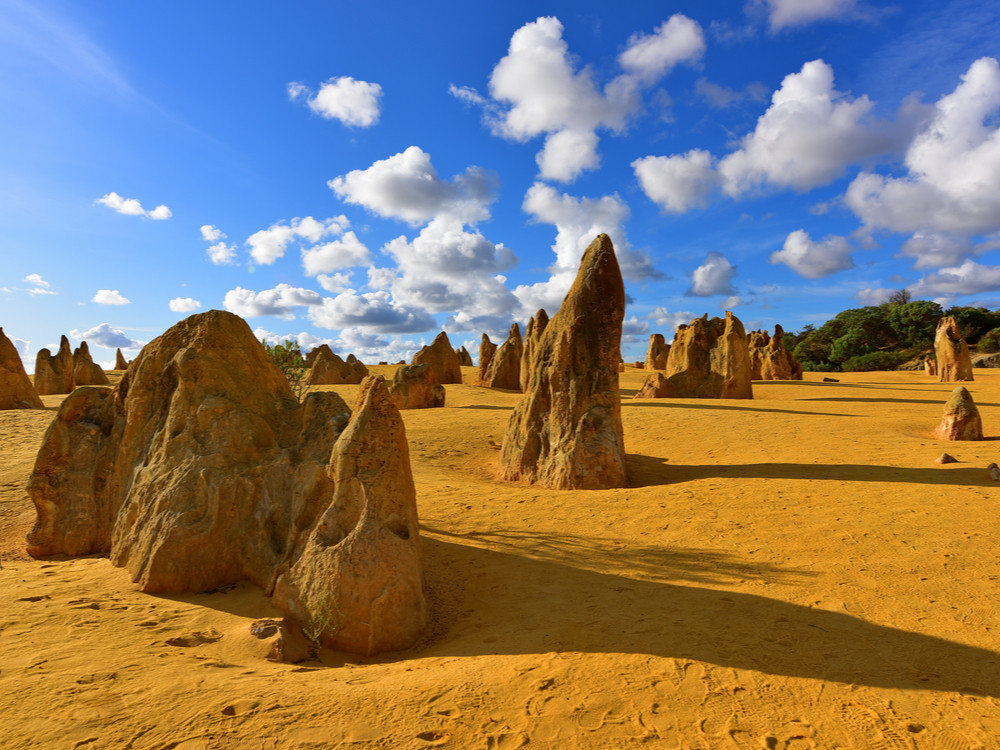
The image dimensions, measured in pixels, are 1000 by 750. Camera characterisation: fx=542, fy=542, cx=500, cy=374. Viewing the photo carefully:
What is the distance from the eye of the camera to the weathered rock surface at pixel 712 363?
59.7ft

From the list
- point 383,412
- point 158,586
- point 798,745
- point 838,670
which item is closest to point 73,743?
point 158,586

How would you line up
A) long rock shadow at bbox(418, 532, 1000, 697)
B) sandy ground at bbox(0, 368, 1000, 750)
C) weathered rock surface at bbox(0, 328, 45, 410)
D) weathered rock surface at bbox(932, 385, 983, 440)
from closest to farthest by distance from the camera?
1. sandy ground at bbox(0, 368, 1000, 750)
2. long rock shadow at bbox(418, 532, 1000, 697)
3. weathered rock surface at bbox(932, 385, 983, 440)
4. weathered rock surface at bbox(0, 328, 45, 410)

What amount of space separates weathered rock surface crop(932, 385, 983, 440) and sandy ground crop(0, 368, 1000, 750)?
2933 millimetres

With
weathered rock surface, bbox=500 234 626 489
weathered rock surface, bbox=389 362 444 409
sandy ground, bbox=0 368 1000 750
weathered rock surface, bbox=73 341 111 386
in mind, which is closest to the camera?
sandy ground, bbox=0 368 1000 750

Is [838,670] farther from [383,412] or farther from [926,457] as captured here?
[926,457]

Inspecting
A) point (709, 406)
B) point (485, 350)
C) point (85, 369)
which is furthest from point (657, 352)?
point (85, 369)

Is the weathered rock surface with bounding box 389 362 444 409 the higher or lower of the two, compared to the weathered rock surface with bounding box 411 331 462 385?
lower

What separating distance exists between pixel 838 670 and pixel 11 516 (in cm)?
978

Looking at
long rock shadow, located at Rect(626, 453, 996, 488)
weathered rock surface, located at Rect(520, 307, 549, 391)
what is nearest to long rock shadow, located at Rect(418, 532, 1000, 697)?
long rock shadow, located at Rect(626, 453, 996, 488)

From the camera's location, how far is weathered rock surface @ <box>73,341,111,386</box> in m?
24.2

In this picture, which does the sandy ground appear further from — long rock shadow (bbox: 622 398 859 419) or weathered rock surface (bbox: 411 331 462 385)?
weathered rock surface (bbox: 411 331 462 385)

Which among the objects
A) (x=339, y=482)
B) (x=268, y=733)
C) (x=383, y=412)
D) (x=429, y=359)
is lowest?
(x=268, y=733)

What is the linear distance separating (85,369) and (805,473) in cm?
2825

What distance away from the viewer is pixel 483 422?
14.5m
